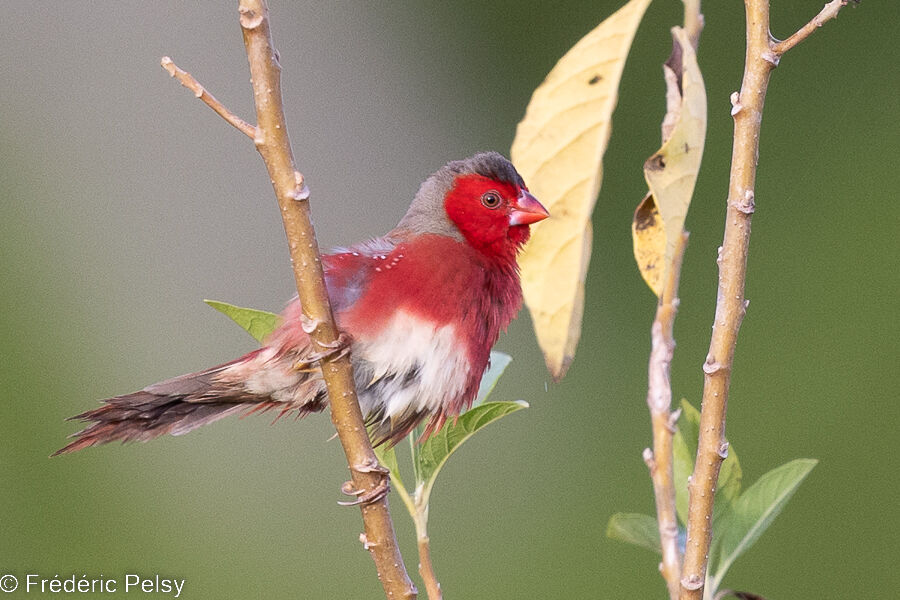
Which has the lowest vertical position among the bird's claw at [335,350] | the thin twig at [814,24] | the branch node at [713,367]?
the branch node at [713,367]

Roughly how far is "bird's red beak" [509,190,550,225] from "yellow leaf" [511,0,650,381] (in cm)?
90

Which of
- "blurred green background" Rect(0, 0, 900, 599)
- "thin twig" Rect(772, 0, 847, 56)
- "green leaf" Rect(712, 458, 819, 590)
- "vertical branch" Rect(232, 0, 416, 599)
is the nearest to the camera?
"thin twig" Rect(772, 0, 847, 56)

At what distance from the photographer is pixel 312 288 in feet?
4.87

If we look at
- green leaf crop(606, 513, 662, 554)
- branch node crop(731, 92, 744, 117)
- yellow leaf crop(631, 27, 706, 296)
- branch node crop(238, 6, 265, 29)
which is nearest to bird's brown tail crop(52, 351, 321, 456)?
green leaf crop(606, 513, 662, 554)

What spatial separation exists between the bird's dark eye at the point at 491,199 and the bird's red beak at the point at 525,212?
0.12ft

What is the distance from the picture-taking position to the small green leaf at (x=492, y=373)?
215 centimetres

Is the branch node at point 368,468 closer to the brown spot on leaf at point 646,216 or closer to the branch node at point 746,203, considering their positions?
the brown spot on leaf at point 646,216

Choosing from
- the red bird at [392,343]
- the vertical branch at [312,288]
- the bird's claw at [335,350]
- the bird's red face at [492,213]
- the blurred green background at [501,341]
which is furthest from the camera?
the blurred green background at [501,341]

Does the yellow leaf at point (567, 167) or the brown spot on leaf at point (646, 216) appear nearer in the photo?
the yellow leaf at point (567, 167)

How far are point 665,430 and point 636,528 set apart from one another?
34cm

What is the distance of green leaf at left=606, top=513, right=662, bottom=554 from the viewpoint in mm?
1833

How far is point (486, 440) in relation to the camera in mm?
4445

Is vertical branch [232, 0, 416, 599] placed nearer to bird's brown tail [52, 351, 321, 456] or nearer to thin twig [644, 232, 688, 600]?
thin twig [644, 232, 688, 600]

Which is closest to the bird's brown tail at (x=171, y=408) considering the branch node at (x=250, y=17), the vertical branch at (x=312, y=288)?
the vertical branch at (x=312, y=288)
